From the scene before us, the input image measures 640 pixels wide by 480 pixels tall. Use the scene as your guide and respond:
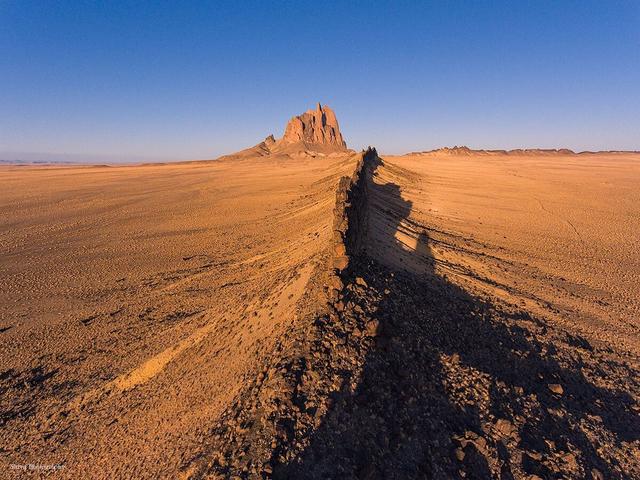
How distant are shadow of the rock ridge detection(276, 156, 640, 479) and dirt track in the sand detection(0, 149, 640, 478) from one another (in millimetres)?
19

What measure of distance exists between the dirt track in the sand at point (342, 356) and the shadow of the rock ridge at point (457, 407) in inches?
0.7

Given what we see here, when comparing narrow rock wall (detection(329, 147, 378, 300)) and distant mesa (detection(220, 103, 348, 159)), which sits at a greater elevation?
distant mesa (detection(220, 103, 348, 159))

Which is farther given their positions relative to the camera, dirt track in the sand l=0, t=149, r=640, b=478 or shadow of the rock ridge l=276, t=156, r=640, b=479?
dirt track in the sand l=0, t=149, r=640, b=478

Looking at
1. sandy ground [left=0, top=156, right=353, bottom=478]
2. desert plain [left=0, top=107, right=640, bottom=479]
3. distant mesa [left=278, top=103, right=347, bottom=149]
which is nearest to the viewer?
desert plain [left=0, top=107, right=640, bottom=479]

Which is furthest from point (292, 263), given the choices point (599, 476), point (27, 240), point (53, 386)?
point (27, 240)

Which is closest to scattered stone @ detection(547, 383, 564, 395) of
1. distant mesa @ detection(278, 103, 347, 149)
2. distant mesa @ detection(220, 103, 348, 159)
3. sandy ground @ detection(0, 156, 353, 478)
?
sandy ground @ detection(0, 156, 353, 478)

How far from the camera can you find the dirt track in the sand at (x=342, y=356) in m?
3.18

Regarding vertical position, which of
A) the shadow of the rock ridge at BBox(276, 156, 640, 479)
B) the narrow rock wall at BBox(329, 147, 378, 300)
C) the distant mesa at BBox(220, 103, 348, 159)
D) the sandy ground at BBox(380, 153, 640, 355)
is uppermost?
the distant mesa at BBox(220, 103, 348, 159)

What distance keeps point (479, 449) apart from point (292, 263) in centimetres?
524

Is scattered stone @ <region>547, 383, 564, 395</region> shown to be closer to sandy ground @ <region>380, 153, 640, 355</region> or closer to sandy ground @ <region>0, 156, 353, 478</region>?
sandy ground @ <region>380, 153, 640, 355</region>

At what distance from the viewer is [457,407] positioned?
3.60 meters

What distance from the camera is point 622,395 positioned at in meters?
4.81

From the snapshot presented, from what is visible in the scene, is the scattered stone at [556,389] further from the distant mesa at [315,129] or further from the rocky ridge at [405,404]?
the distant mesa at [315,129]

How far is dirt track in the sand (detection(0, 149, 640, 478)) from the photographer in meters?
3.18
